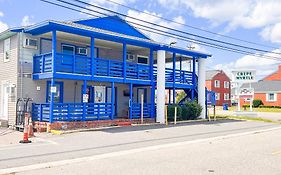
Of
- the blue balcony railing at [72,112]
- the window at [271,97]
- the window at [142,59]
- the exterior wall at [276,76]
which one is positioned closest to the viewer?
the blue balcony railing at [72,112]

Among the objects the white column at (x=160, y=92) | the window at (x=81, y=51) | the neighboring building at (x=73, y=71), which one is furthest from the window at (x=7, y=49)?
the white column at (x=160, y=92)

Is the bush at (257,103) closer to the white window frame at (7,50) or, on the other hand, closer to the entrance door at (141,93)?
the entrance door at (141,93)

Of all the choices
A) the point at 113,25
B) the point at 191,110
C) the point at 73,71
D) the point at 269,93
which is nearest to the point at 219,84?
the point at 269,93

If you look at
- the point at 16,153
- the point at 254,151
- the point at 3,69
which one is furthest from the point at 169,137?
the point at 3,69

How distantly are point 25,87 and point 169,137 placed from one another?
28.6 feet

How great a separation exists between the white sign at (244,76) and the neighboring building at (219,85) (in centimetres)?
3139

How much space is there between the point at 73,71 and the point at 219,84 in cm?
5164

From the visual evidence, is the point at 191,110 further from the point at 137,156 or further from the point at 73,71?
the point at 137,156

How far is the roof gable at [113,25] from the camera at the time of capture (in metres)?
21.4

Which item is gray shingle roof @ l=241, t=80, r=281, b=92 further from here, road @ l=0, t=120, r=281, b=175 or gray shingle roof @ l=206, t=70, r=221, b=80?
road @ l=0, t=120, r=281, b=175

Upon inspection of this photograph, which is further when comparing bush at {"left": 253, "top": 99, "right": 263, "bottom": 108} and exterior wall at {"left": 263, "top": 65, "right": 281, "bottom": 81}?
exterior wall at {"left": 263, "top": 65, "right": 281, "bottom": 81}

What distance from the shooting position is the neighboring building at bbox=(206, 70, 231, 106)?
64500 millimetres

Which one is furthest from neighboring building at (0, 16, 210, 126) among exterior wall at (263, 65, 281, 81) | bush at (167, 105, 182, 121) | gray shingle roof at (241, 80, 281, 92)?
exterior wall at (263, 65, 281, 81)

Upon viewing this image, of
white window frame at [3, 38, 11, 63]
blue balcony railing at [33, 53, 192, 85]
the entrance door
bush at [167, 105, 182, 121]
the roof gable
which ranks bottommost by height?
bush at [167, 105, 182, 121]
